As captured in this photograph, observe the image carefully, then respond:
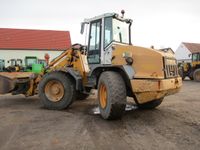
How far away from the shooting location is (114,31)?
796 centimetres

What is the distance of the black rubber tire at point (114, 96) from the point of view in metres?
6.33

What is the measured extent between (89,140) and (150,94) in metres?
1.85

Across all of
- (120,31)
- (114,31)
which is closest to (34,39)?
(120,31)

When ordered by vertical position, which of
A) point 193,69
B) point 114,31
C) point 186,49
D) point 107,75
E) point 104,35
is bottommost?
point 107,75

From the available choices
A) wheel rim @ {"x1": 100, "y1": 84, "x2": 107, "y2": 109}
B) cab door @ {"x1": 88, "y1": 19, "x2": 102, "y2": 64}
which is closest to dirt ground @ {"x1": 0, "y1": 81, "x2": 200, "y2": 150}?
wheel rim @ {"x1": 100, "y1": 84, "x2": 107, "y2": 109}

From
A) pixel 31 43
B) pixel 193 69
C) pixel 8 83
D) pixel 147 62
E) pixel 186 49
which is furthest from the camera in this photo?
pixel 186 49

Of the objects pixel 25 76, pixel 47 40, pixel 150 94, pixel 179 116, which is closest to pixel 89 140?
pixel 150 94

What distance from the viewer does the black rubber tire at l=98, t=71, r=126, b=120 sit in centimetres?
633

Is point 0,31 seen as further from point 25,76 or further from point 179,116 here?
point 179,116

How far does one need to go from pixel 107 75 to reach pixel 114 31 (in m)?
1.78

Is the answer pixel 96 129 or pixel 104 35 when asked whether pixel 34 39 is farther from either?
pixel 96 129

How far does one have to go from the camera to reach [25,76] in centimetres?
971

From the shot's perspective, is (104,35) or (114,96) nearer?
(114,96)

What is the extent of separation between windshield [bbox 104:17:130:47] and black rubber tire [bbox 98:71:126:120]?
1.48m
